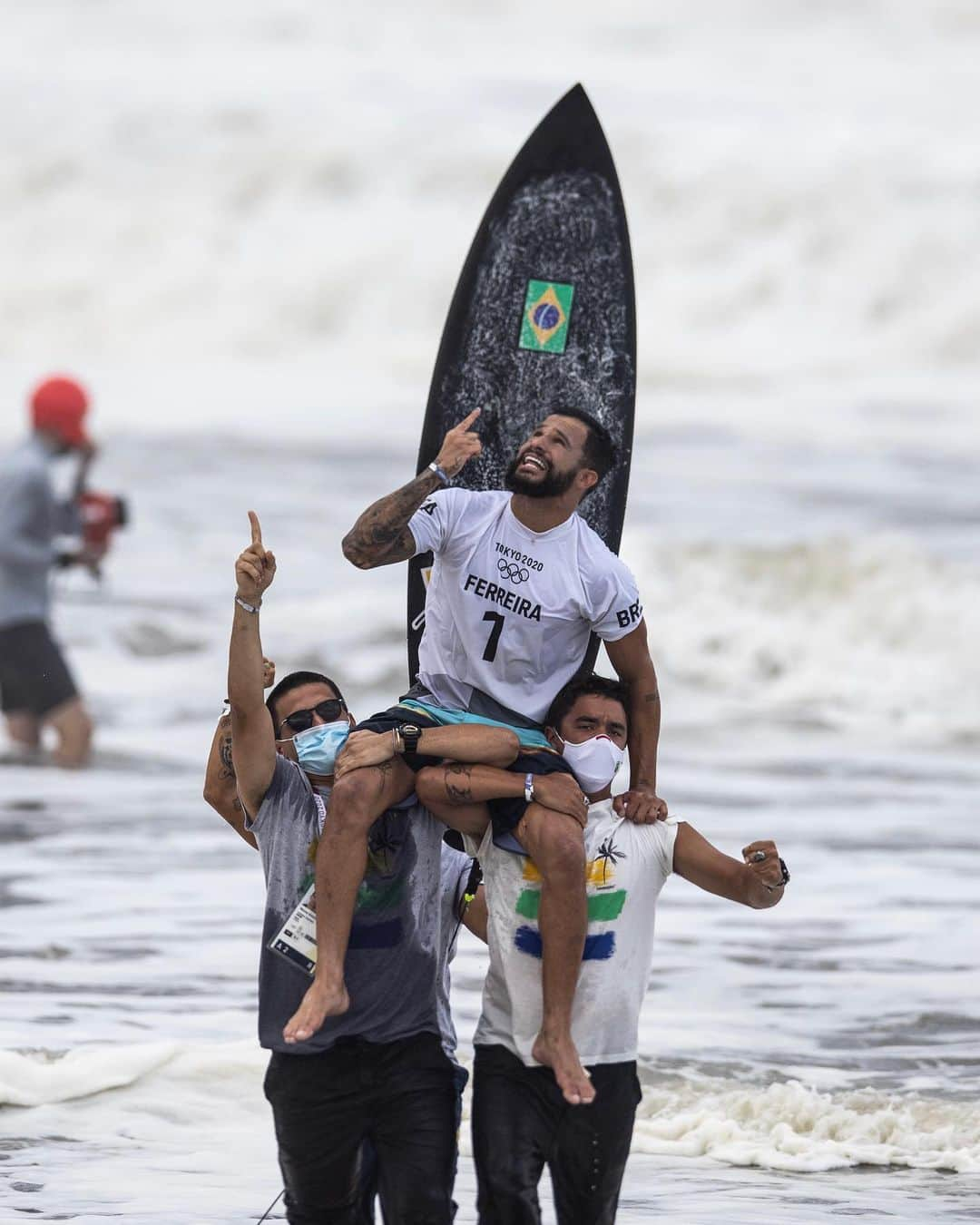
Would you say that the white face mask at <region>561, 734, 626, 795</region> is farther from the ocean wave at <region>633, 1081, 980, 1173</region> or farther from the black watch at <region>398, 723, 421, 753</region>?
the ocean wave at <region>633, 1081, 980, 1173</region>

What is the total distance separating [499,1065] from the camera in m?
3.69

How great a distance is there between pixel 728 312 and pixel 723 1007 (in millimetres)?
23727

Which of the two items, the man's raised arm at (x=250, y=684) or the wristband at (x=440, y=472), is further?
the wristband at (x=440, y=472)

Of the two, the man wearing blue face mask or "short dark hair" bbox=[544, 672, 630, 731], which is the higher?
"short dark hair" bbox=[544, 672, 630, 731]

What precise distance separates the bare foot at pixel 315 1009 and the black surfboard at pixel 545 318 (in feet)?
5.41

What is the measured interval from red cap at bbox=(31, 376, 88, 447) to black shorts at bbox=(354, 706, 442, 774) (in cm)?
778

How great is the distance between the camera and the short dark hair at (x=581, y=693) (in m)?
4.02

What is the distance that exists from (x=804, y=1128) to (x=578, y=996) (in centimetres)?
224

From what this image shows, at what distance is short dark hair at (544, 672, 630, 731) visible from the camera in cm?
402

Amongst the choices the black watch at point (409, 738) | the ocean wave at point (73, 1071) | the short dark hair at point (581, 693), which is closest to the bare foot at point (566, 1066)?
the black watch at point (409, 738)

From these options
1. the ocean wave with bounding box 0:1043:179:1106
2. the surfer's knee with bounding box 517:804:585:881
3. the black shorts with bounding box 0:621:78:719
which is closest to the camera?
the surfer's knee with bounding box 517:804:585:881

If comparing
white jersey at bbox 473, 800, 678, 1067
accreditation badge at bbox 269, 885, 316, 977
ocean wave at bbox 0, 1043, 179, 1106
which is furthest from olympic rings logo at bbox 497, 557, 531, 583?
ocean wave at bbox 0, 1043, 179, 1106

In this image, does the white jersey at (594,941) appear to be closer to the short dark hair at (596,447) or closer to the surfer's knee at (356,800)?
the surfer's knee at (356,800)

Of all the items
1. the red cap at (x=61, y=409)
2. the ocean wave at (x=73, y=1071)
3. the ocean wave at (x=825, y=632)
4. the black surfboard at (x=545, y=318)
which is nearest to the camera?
the black surfboard at (x=545, y=318)
